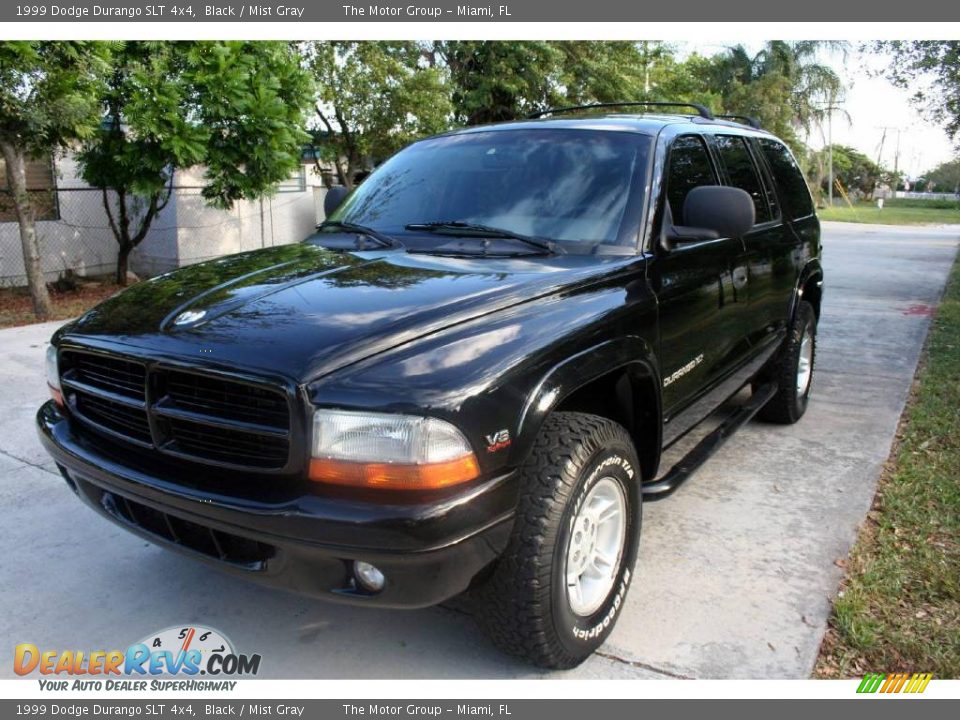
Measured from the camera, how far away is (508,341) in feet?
7.98

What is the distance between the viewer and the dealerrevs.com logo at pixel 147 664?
2701 millimetres

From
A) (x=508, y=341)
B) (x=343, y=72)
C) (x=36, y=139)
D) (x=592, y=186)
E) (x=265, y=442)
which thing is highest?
(x=343, y=72)

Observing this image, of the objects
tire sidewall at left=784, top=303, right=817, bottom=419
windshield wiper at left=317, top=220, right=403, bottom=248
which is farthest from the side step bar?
windshield wiper at left=317, top=220, right=403, bottom=248

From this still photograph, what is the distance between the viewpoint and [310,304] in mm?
2586

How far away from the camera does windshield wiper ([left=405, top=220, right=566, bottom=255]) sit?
127 inches

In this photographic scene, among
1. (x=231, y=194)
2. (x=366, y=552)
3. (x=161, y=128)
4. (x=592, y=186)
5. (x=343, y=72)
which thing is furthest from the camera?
(x=343, y=72)

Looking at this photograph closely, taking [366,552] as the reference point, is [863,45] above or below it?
above

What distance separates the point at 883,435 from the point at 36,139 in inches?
346

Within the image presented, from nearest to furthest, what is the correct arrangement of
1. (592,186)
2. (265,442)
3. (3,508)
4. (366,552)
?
(366,552), (265,442), (592,186), (3,508)

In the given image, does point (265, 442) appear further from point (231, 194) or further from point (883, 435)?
point (231, 194)

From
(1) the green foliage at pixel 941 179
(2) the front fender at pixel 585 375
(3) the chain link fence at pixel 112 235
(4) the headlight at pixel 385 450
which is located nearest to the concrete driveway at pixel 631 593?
(2) the front fender at pixel 585 375

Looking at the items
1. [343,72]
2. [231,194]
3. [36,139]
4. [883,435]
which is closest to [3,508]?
[883,435]
